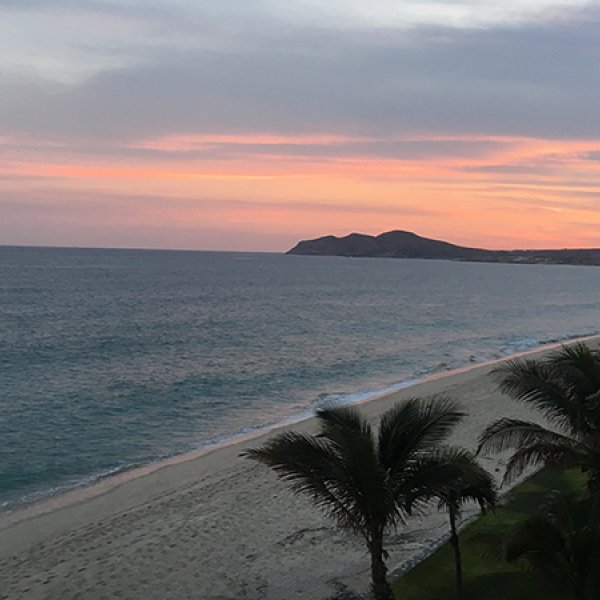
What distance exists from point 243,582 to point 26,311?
6165 centimetres

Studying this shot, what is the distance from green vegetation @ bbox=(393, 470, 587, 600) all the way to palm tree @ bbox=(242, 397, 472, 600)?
2238 millimetres

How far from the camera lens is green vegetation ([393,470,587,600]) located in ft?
36.0

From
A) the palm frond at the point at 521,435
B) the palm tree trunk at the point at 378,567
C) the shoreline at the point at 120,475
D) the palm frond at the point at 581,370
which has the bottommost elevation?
the shoreline at the point at 120,475

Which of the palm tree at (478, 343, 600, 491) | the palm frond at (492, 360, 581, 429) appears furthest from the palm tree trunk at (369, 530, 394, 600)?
the palm frond at (492, 360, 581, 429)

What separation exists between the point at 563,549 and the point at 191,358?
1424 inches

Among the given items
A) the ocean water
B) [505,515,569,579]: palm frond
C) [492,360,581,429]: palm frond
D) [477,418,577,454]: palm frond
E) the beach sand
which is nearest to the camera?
[505,515,569,579]: palm frond

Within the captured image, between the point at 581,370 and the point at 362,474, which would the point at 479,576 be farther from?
the point at 362,474

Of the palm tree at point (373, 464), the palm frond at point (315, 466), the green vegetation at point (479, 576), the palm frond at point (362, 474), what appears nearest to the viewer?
the palm frond at point (362, 474)

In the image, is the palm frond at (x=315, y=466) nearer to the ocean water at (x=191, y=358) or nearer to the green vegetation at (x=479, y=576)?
the green vegetation at (x=479, y=576)

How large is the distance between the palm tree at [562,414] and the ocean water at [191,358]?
1317 centimetres

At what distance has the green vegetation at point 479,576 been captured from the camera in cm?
1098

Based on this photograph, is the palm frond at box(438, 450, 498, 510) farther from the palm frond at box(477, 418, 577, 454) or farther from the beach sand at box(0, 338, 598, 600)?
the beach sand at box(0, 338, 598, 600)

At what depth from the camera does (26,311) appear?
225 ft

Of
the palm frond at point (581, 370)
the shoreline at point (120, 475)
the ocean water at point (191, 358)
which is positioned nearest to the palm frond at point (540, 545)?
the palm frond at point (581, 370)
